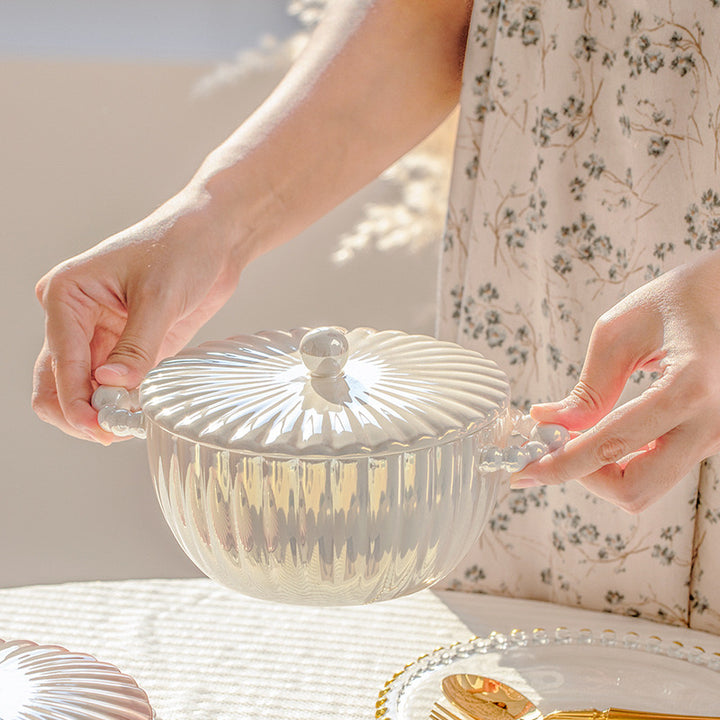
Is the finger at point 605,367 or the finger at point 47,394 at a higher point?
the finger at point 605,367

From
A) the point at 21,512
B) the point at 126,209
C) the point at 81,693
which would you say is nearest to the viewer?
the point at 81,693

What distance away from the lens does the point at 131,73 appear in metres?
3.08

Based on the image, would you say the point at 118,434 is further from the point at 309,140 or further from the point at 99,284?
the point at 309,140

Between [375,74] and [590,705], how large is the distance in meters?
0.57

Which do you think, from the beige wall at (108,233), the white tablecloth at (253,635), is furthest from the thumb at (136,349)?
the beige wall at (108,233)

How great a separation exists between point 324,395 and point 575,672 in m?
0.29

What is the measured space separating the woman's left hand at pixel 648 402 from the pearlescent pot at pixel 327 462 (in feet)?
0.12

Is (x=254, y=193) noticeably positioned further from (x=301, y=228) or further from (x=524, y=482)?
(x=524, y=482)

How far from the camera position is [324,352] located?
0.56 metres

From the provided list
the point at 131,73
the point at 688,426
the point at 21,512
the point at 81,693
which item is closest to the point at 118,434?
the point at 81,693

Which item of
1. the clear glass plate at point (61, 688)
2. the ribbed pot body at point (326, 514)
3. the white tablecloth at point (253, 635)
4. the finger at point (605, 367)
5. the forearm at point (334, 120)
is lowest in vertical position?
the white tablecloth at point (253, 635)

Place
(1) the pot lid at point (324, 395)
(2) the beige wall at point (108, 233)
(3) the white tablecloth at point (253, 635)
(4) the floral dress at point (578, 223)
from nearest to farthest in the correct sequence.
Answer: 1. (1) the pot lid at point (324, 395)
2. (3) the white tablecloth at point (253, 635)
3. (4) the floral dress at point (578, 223)
4. (2) the beige wall at point (108, 233)

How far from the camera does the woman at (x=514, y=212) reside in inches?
31.0

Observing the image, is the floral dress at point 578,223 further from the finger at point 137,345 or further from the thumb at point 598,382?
the finger at point 137,345
